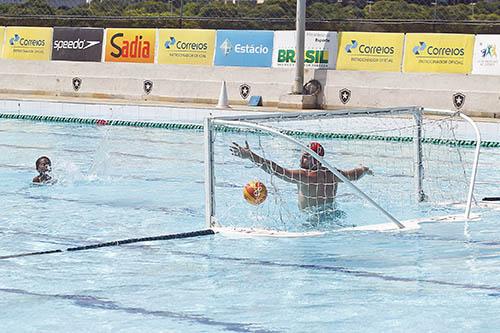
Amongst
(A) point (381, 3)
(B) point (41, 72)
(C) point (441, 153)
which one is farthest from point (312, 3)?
(C) point (441, 153)

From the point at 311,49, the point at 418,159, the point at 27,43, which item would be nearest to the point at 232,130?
the point at 418,159

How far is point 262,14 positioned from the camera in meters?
23.2

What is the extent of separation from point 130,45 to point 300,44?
448 cm

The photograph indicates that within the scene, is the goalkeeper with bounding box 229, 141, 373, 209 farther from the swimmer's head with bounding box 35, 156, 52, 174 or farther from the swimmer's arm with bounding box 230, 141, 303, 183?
the swimmer's head with bounding box 35, 156, 52, 174

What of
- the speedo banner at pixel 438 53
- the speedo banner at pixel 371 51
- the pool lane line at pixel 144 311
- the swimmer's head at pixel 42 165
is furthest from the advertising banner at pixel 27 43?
the pool lane line at pixel 144 311

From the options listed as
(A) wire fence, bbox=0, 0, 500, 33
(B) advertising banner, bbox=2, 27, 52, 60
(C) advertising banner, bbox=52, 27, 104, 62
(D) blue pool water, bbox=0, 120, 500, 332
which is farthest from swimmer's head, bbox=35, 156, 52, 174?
(B) advertising banner, bbox=2, 27, 52, 60

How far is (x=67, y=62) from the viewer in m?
23.1

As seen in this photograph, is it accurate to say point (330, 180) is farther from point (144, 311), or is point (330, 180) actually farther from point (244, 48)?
point (244, 48)

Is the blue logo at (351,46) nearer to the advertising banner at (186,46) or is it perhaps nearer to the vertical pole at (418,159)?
the advertising banner at (186,46)

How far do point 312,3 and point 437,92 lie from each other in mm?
5340

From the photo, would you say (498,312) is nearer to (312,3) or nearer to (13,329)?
(13,329)

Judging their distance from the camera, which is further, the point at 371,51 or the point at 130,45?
the point at 130,45

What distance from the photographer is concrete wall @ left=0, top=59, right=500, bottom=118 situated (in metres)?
18.9

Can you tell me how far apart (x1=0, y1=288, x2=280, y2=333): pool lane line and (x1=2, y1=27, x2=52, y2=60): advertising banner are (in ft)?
56.6
